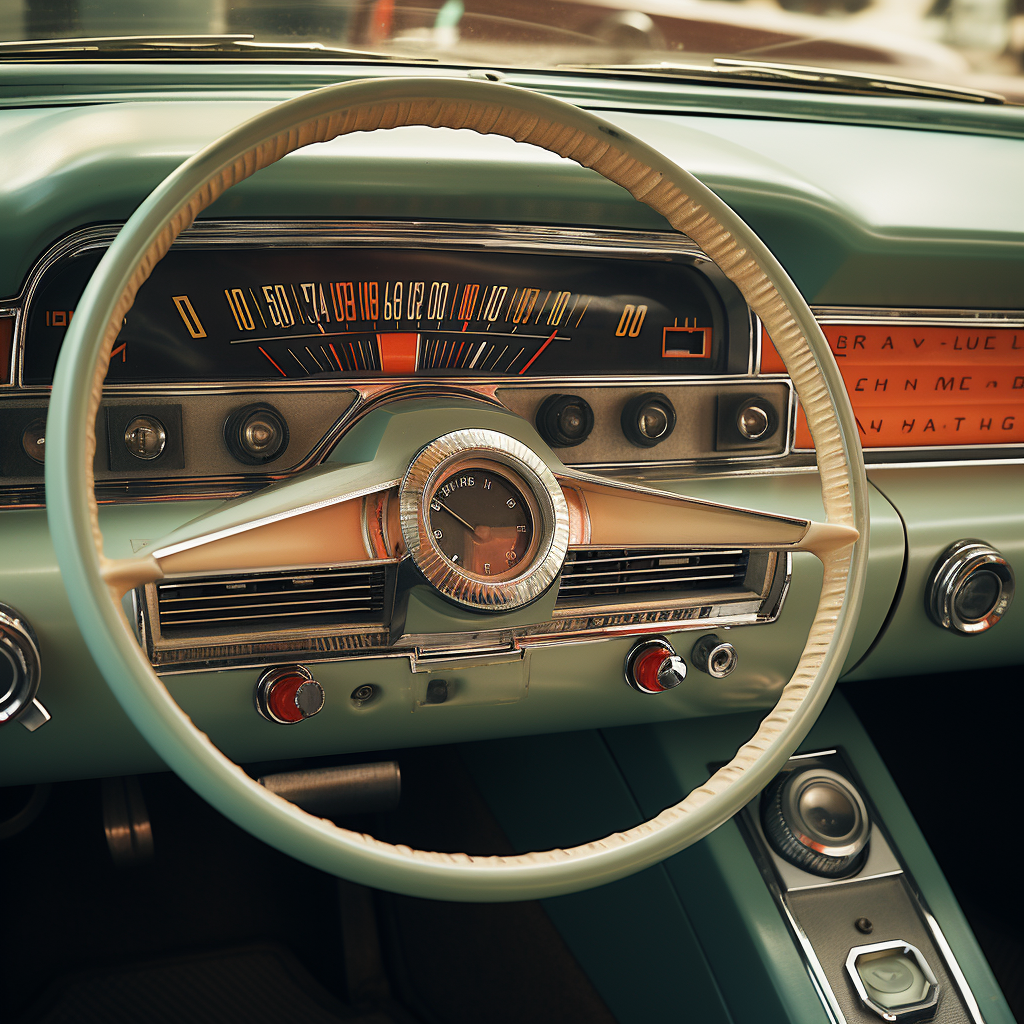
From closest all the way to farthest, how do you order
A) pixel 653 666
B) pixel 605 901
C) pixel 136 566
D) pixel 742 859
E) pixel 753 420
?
pixel 136 566 → pixel 653 666 → pixel 753 420 → pixel 742 859 → pixel 605 901

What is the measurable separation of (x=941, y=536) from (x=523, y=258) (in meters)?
0.69

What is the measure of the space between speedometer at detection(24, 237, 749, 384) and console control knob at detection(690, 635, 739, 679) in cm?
35

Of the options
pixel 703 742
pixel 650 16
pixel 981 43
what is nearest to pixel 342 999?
pixel 703 742

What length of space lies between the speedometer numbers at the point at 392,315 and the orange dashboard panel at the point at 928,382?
7.0 inches

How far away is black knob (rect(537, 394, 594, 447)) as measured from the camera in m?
1.18

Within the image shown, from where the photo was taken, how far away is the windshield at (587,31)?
1170 millimetres

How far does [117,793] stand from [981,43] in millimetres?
1932

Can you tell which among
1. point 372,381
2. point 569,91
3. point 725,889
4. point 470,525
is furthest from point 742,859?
point 569,91

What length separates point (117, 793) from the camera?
1517 millimetres

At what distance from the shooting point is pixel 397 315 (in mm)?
1101

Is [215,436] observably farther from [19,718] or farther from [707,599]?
[707,599]

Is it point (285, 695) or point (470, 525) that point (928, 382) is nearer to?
point (470, 525)

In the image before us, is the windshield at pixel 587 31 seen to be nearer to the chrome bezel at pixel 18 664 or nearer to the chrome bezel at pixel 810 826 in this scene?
the chrome bezel at pixel 18 664

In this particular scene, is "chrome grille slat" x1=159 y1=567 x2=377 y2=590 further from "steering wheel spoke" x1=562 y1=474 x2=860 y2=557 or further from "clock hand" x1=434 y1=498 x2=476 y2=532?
"steering wheel spoke" x1=562 y1=474 x2=860 y2=557
